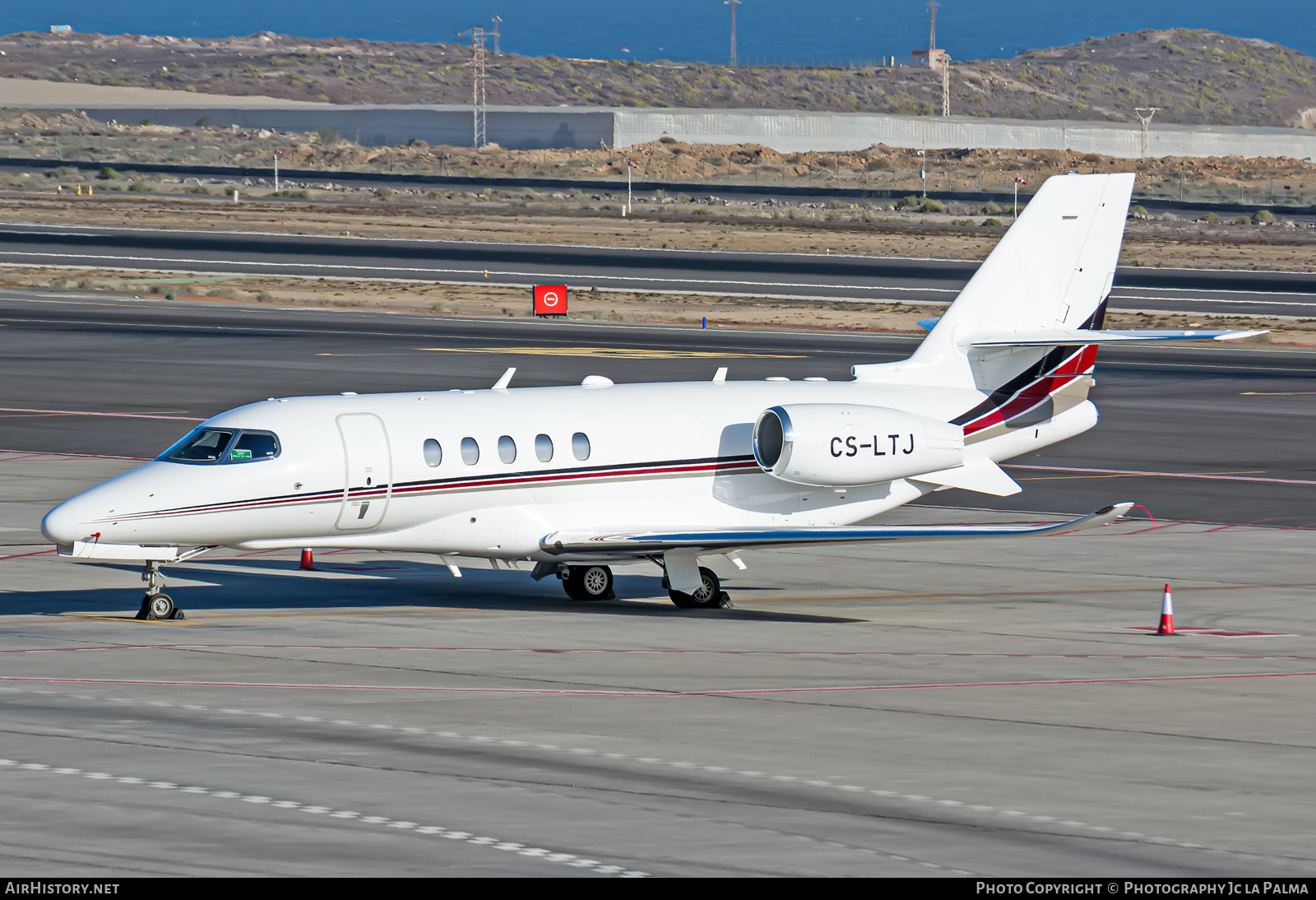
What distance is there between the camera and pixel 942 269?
9369 cm

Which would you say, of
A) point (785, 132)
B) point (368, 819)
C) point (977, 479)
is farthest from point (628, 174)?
point (368, 819)

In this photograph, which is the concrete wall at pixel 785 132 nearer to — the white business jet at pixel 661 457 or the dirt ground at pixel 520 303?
the dirt ground at pixel 520 303

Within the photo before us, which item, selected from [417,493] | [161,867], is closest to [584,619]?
[417,493]

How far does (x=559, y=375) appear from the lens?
180 feet

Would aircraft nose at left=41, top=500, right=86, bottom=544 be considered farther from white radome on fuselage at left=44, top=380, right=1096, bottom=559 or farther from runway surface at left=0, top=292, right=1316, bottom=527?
runway surface at left=0, top=292, right=1316, bottom=527

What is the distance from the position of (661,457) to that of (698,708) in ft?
25.0

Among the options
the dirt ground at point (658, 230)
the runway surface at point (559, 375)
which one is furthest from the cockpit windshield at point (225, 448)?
the dirt ground at point (658, 230)

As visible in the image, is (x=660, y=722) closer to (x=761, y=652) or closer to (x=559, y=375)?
(x=761, y=652)

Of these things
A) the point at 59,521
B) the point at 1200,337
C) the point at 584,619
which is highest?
the point at 1200,337

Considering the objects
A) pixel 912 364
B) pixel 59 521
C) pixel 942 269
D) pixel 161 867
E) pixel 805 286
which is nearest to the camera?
pixel 161 867

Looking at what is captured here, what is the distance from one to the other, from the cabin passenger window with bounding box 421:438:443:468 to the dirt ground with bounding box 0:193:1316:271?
252 feet

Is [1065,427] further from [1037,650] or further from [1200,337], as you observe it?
[1037,650]

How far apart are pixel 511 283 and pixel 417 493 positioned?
61761mm

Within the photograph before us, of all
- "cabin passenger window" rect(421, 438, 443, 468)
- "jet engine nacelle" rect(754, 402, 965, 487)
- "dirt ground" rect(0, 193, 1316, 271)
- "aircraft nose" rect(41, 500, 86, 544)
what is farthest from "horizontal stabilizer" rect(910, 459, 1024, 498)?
"dirt ground" rect(0, 193, 1316, 271)
